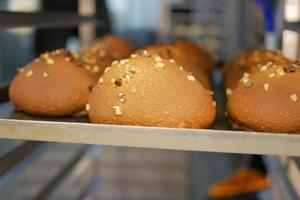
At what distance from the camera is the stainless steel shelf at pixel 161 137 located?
89 centimetres

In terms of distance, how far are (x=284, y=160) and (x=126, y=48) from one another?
2.97 feet

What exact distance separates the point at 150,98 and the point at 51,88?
1.07 feet

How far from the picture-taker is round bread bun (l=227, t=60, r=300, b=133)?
0.99m

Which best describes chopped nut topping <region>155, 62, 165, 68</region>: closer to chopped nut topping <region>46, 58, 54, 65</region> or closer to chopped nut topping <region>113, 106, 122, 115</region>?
chopped nut topping <region>113, 106, 122, 115</region>

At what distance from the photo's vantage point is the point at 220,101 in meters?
1.50

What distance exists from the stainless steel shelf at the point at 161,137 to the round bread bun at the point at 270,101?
0.11 meters

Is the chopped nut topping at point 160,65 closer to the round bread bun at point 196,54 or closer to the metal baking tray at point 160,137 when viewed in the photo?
the metal baking tray at point 160,137

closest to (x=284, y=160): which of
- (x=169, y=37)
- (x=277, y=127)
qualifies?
(x=277, y=127)

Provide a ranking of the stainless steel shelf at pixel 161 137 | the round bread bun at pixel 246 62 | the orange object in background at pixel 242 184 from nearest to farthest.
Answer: the stainless steel shelf at pixel 161 137 < the round bread bun at pixel 246 62 < the orange object in background at pixel 242 184

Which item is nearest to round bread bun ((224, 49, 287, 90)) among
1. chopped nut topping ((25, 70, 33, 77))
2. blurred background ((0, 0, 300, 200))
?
→ blurred background ((0, 0, 300, 200))

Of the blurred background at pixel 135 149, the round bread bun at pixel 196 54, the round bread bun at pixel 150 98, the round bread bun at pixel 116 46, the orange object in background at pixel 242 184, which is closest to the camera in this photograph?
the round bread bun at pixel 150 98

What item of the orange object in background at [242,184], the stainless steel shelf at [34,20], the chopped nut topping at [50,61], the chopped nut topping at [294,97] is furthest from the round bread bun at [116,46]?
the chopped nut topping at [294,97]

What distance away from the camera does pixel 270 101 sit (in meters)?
1.00

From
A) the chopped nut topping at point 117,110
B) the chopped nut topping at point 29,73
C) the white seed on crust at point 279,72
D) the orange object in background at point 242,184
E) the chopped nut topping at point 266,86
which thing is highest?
the white seed on crust at point 279,72
